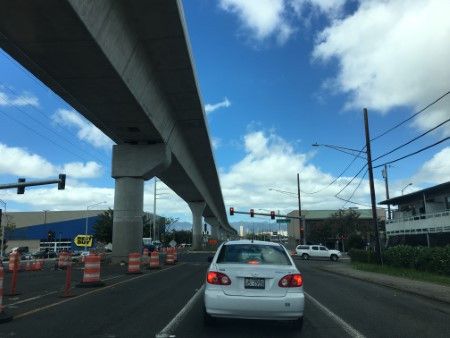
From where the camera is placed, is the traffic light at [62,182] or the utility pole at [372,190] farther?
the traffic light at [62,182]

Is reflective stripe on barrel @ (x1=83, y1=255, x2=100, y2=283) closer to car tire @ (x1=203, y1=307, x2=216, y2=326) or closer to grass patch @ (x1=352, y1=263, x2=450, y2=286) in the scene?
car tire @ (x1=203, y1=307, x2=216, y2=326)

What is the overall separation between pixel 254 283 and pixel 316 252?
4629cm

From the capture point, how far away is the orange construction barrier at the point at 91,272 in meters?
15.7

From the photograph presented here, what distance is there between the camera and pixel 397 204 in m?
60.5

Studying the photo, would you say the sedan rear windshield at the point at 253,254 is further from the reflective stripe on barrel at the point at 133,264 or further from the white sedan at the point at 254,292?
the reflective stripe on barrel at the point at 133,264

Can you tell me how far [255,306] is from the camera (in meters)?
7.81

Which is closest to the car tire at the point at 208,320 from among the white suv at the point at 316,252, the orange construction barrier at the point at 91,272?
the orange construction barrier at the point at 91,272

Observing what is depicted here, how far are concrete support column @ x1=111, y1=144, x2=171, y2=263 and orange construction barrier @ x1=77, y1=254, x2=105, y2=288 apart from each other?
12.7 meters

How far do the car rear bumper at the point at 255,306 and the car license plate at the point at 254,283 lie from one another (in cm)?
19

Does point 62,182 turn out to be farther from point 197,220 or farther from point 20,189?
point 197,220

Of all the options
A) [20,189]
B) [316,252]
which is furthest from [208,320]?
[316,252]

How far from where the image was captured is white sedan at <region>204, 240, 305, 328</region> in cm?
782

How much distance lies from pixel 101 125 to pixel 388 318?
63.9ft

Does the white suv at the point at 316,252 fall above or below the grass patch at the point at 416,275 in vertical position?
above
